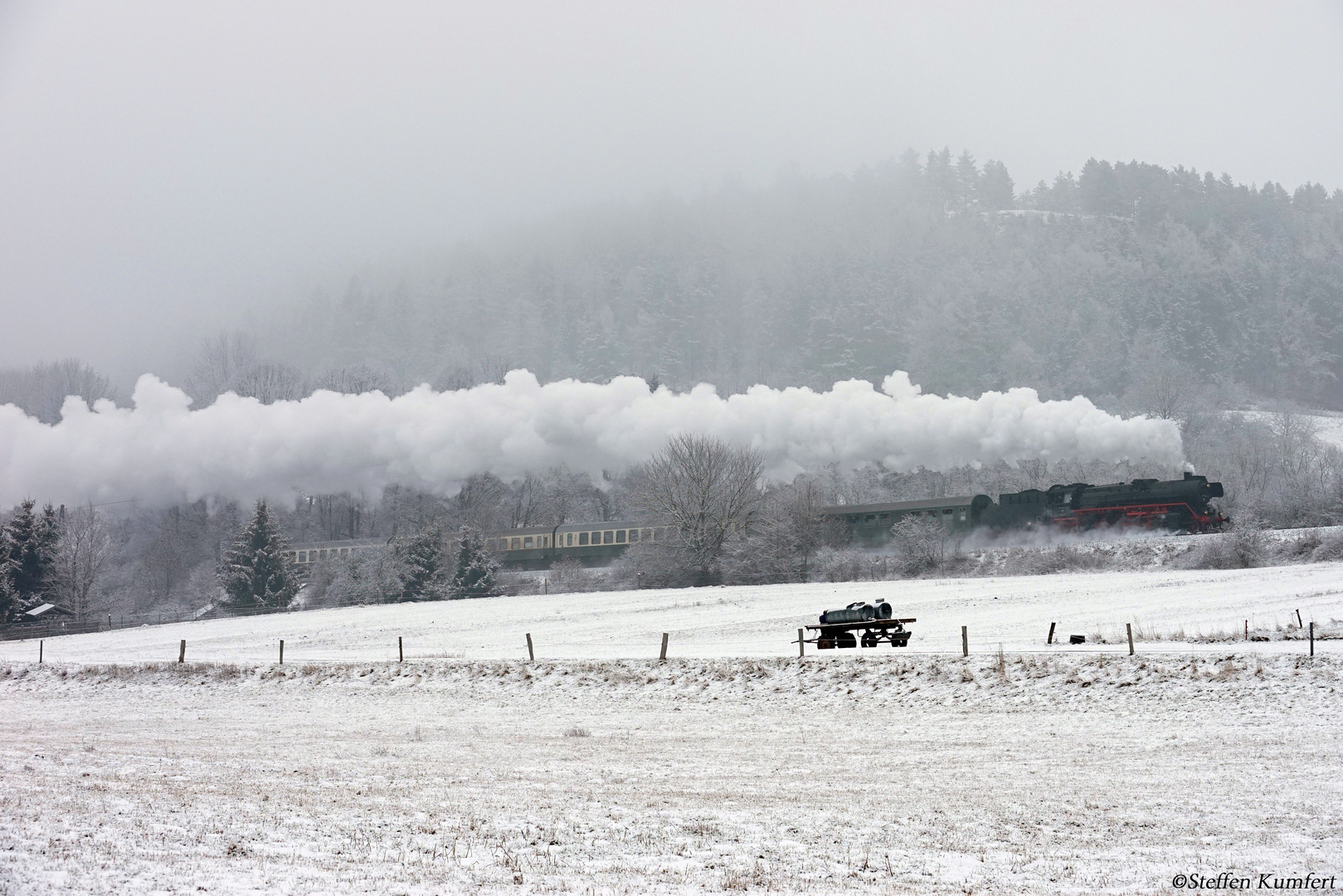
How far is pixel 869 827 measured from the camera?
11.9m

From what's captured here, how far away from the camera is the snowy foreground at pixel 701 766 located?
9.94 metres

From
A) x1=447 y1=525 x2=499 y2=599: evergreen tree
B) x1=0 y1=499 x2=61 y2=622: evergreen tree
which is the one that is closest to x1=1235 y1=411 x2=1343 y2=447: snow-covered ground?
x1=447 y1=525 x2=499 y2=599: evergreen tree

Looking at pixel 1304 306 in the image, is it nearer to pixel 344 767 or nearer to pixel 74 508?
pixel 74 508

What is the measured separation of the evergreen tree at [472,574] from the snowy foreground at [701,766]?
29.9 metres

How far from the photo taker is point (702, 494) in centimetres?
7219

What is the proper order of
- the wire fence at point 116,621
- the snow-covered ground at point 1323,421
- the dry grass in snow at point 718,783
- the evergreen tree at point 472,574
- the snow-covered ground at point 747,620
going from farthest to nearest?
the snow-covered ground at point 1323,421, the evergreen tree at point 472,574, the wire fence at point 116,621, the snow-covered ground at point 747,620, the dry grass in snow at point 718,783

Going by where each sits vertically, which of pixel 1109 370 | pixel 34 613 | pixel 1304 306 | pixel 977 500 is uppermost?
pixel 1304 306

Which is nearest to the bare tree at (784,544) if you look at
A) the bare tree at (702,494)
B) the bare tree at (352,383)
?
the bare tree at (702,494)

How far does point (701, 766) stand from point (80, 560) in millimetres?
76132

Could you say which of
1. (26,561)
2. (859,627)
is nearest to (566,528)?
(26,561)

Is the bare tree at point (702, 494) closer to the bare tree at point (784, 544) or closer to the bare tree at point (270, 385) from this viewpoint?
the bare tree at point (784, 544)

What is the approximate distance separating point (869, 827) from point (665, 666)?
18352 mm

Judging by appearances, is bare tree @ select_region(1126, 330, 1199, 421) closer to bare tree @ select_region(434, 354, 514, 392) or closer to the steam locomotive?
the steam locomotive

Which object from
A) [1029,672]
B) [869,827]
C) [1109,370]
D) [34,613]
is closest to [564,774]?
[869,827]
